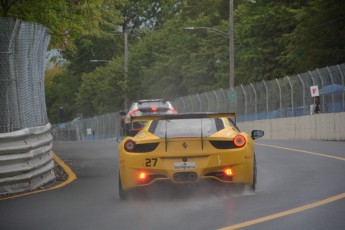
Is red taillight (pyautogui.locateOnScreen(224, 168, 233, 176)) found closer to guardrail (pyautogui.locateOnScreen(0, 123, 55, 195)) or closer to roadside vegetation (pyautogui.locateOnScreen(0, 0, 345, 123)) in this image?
guardrail (pyautogui.locateOnScreen(0, 123, 55, 195))

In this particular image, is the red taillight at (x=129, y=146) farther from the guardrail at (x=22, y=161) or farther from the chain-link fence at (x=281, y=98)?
the chain-link fence at (x=281, y=98)

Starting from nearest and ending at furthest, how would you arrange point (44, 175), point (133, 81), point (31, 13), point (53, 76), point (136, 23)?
1. point (44, 175)
2. point (31, 13)
3. point (133, 81)
4. point (136, 23)
5. point (53, 76)

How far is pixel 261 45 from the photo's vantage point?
5522 centimetres

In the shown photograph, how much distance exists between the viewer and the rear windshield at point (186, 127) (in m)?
12.0

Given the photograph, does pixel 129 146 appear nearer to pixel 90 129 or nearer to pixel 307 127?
pixel 307 127

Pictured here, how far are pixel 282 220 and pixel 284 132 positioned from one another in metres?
28.0

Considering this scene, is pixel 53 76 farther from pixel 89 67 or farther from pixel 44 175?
pixel 44 175

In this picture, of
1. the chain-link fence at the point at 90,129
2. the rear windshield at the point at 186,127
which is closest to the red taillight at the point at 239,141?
the rear windshield at the point at 186,127

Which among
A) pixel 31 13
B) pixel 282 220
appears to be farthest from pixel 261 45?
pixel 282 220

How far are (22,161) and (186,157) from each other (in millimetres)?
3306

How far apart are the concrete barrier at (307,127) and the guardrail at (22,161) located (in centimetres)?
1856

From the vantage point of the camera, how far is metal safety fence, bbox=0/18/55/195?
13.4 m

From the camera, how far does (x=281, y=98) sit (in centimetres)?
3672

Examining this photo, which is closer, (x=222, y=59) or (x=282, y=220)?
(x=282, y=220)
